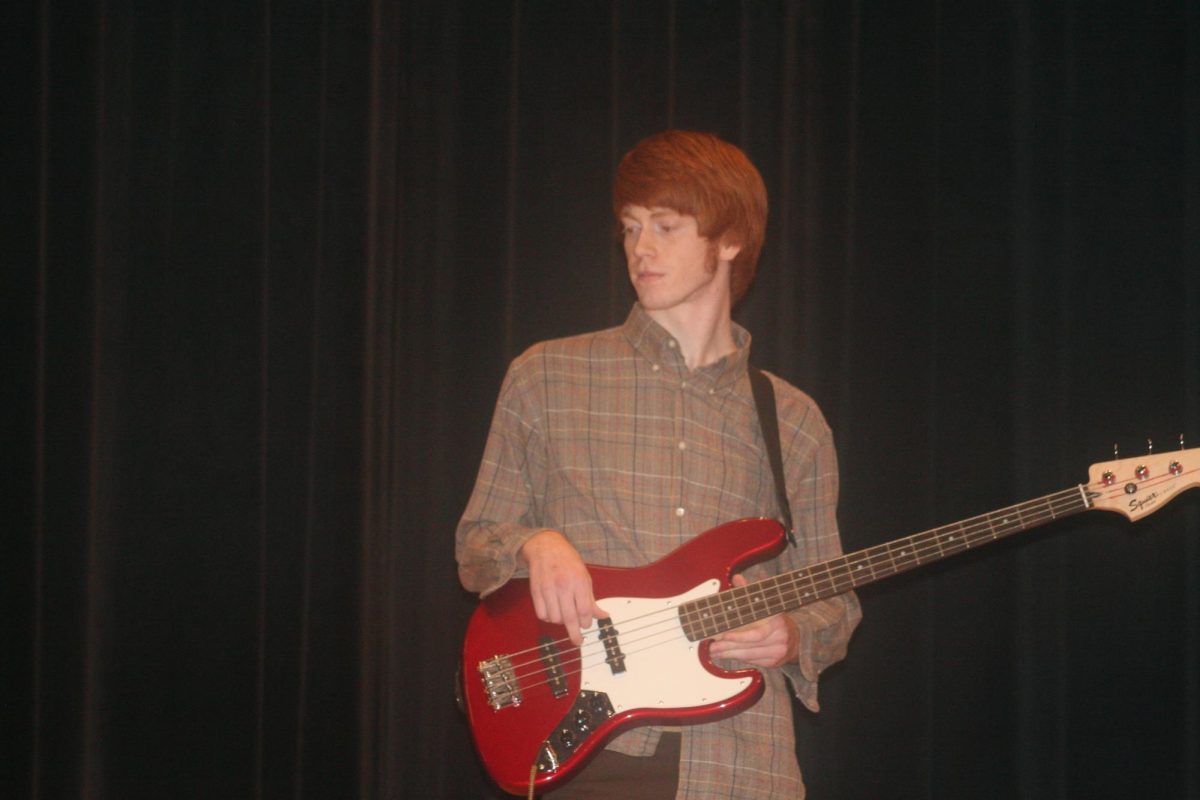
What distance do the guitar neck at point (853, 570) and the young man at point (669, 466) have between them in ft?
0.13

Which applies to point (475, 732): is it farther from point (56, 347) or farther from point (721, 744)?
point (56, 347)

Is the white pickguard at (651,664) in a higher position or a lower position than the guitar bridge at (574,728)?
higher

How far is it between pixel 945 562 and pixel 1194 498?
739 millimetres

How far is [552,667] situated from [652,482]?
38cm

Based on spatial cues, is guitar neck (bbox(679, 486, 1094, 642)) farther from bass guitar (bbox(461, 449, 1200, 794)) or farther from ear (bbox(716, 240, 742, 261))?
ear (bbox(716, 240, 742, 261))

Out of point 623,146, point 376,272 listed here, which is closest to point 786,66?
point 623,146

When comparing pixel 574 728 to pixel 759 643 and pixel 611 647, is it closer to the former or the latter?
pixel 611 647


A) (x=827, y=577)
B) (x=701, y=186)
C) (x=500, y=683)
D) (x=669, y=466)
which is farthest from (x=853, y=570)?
(x=701, y=186)

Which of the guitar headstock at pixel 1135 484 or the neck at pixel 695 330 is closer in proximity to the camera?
the guitar headstock at pixel 1135 484

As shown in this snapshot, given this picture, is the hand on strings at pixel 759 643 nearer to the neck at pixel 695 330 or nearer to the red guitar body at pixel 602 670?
the red guitar body at pixel 602 670

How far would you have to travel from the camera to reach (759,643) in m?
1.95

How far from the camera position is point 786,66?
10.9ft

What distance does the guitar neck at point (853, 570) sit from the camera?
1.96 metres

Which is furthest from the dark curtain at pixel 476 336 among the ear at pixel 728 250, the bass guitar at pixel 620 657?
the bass guitar at pixel 620 657
